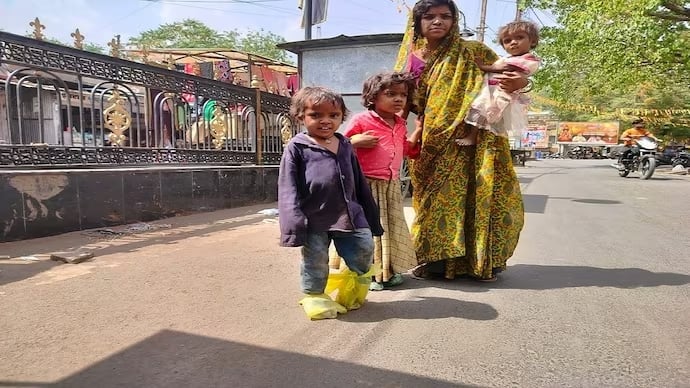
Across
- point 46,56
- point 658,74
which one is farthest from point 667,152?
point 46,56

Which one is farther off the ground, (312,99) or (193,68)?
(193,68)

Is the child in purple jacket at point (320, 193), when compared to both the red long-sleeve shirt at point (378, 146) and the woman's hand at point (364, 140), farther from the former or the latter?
the red long-sleeve shirt at point (378, 146)

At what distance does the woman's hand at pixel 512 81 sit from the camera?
2.91 meters

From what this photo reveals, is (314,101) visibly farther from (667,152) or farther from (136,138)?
Result: (667,152)

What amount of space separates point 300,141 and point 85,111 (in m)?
3.42

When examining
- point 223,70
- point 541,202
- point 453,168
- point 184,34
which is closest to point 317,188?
point 453,168

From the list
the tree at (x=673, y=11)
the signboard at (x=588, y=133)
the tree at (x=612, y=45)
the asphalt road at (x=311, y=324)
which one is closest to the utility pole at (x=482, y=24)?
the tree at (x=612, y=45)

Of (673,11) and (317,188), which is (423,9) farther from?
(673,11)

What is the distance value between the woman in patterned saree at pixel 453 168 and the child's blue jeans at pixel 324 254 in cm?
78

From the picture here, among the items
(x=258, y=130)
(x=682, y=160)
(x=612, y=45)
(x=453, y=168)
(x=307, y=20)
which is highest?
(x=612, y=45)

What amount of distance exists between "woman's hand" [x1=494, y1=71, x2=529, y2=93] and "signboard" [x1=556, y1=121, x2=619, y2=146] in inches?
2003

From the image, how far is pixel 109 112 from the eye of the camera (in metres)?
5.00

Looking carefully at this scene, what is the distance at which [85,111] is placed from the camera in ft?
16.1

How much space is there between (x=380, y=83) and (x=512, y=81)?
808 mm
